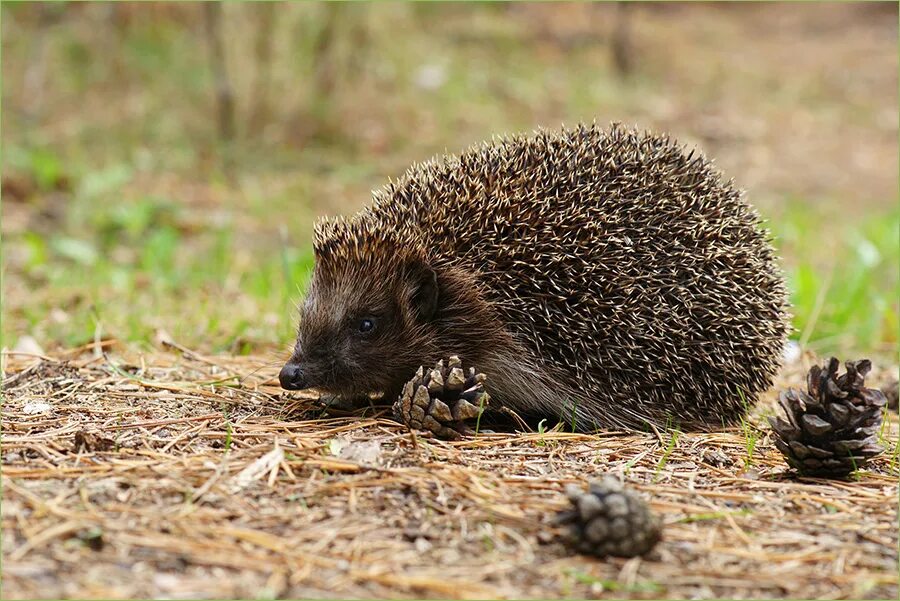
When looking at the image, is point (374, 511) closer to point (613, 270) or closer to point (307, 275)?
point (613, 270)

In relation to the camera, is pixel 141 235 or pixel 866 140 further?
pixel 866 140

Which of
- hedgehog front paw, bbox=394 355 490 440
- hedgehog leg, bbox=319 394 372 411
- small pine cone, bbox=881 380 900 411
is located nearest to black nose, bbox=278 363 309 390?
hedgehog leg, bbox=319 394 372 411

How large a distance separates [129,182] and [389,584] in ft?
31.2

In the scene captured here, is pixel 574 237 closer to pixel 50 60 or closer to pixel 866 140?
pixel 50 60

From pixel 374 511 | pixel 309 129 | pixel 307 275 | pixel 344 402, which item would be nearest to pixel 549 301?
pixel 344 402

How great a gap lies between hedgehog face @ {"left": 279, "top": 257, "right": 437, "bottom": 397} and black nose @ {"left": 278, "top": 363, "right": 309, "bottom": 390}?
0.40 feet

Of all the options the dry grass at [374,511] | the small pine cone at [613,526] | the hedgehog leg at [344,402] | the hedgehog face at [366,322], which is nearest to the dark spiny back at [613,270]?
the hedgehog face at [366,322]

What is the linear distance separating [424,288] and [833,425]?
204 cm

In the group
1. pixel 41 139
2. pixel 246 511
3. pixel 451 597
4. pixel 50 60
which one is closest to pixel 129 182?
pixel 41 139

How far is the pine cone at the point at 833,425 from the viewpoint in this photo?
4.20m

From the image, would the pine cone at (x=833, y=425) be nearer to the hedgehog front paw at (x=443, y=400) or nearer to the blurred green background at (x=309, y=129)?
the hedgehog front paw at (x=443, y=400)

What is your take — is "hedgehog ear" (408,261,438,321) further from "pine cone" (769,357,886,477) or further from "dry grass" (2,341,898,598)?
"pine cone" (769,357,886,477)

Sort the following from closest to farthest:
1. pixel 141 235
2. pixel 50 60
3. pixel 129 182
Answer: pixel 141 235 < pixel 129 182 < pixel 50 60

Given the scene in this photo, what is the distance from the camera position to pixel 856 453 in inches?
167
